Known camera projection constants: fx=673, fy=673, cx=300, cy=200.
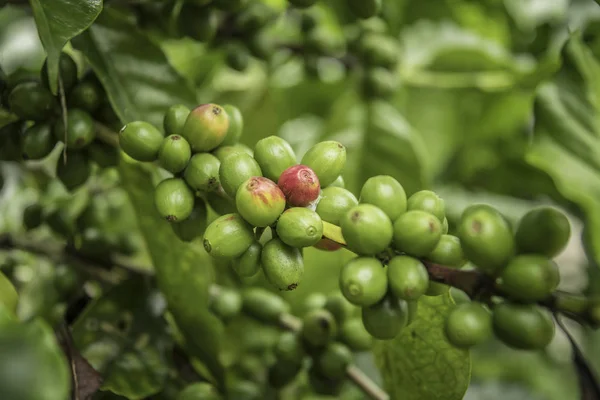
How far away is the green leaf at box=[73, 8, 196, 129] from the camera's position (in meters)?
0.68

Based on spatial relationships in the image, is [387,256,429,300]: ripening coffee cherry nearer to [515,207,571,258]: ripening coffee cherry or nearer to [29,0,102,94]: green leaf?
[515,207,571,258]: ripening coffee cherry

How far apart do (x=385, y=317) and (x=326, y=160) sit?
0.13 meters

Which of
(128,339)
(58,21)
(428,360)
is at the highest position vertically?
(58,21)

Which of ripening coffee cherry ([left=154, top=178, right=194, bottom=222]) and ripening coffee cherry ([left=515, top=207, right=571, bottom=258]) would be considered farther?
ripening coffee cherry ([left=154, top=178, right=194, bottom=222])

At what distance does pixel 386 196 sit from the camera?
504 millimetres

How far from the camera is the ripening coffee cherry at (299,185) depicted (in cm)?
50

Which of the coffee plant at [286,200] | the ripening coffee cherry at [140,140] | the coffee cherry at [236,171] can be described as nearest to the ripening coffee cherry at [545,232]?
the coffee plant at [286,200]

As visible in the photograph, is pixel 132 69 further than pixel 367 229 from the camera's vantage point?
Yes

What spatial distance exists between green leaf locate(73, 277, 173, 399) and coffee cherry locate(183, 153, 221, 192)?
0.81 ft

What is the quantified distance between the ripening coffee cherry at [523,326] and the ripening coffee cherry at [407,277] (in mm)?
56

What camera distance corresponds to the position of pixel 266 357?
885 mm

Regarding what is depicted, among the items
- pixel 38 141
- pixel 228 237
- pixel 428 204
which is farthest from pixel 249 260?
pixel 38 141

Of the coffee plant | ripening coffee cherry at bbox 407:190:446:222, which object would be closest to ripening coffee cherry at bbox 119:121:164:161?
the coffee plant

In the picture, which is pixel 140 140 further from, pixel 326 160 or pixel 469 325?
pixel 469 325
